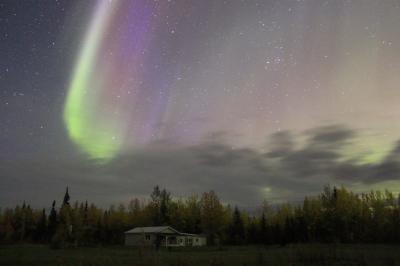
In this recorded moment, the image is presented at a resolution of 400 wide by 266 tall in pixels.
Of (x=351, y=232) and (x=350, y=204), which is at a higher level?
(x=350, y=204)

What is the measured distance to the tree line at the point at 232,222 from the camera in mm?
92812

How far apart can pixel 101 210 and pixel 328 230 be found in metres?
90.4

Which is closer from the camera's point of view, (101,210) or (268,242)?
(268,242)

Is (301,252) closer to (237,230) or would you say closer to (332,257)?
(332,257)

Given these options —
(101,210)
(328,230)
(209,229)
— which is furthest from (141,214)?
(328,230)

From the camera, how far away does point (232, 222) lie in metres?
109

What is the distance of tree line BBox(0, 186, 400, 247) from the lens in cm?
9281

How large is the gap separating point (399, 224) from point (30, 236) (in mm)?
111393

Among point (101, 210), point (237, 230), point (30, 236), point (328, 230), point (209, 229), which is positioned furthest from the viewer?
point (101, 210)

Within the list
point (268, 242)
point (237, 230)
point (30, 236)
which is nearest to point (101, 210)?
point (30, 236)

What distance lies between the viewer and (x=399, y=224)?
328ft

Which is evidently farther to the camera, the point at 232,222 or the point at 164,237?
the point at 232,222

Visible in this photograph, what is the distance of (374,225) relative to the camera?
335ft

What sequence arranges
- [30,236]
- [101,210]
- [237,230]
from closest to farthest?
[237,230]
[30,236]
[101,210]
